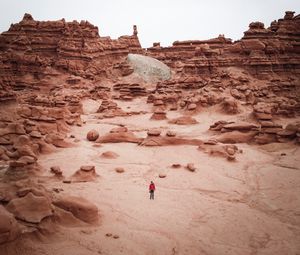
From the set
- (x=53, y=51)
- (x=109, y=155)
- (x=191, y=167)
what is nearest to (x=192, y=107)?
(x=109, y=155)

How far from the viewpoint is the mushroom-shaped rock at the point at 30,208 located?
6.47 metres

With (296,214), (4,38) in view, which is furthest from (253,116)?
(4,38)

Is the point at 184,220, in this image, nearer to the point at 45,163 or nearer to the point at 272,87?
the point at 45,163

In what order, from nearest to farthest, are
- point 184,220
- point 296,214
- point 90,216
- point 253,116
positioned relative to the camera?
point 90,216
point 184,220
point 296,214
point 253,116

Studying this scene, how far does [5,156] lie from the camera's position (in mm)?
11984

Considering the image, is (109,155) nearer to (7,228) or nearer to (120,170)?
(120,170)

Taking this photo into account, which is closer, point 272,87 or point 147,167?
point 147,167

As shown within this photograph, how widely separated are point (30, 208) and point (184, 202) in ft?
15.5

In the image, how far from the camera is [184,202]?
9.63 m

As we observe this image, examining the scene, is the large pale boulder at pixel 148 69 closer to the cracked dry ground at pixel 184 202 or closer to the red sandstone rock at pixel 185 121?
the red sandstone rock at pixel 185 121

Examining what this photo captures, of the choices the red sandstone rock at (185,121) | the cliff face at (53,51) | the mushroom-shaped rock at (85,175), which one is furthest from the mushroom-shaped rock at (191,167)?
the cliff face at (53,51)

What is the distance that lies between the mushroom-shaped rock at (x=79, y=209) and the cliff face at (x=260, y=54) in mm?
24988

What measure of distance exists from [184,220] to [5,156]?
7560mm

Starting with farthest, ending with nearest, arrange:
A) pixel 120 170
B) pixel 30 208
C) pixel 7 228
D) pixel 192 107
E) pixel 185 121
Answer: pixel 192 107, pixel 185 121, pixel 120 170, pixel 30 208, pixel 7 228
